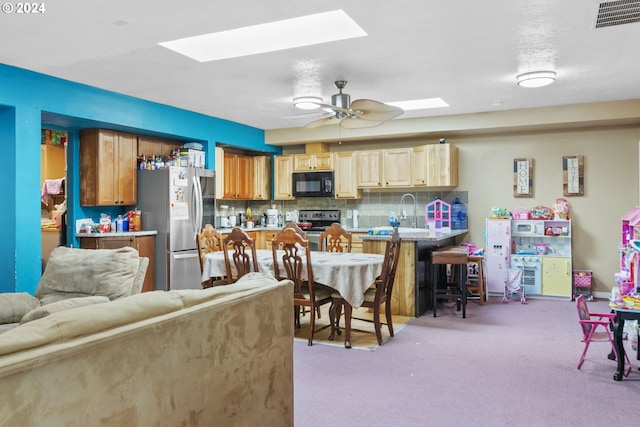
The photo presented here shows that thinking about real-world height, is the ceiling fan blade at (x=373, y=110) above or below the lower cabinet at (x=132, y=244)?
above

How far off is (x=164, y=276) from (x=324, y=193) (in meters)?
2.85

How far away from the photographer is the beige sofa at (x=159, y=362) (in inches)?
50.3

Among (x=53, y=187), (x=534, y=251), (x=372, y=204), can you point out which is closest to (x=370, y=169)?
(x=372, y=204)

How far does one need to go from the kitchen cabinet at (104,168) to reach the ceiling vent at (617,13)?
16.4ft

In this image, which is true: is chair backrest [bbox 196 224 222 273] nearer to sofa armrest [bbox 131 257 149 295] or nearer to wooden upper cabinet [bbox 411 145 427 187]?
sofa armrest [bbox 131 257 149 295]

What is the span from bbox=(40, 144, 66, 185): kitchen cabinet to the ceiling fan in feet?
13.0

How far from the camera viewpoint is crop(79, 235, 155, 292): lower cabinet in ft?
17.9

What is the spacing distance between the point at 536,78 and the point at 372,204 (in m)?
3.61

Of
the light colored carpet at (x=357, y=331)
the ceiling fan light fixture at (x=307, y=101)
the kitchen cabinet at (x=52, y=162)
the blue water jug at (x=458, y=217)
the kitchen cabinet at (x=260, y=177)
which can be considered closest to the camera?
the light colored carpet at (x=357, y=331)

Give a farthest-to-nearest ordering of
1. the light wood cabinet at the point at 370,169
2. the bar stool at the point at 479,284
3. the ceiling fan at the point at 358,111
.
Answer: the light wood cabinet at the point at 370,169 → the bar stool at the point at 479,284 → the ceiling fan at the point at 358,111

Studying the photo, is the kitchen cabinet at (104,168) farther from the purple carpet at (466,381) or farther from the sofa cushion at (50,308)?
the sofa cushion at (50,308)

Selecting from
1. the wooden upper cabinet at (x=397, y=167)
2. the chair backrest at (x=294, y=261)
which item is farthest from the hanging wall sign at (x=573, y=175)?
the chair backrest at (x=294, y=261)

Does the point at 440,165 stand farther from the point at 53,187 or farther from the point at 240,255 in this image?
the point at 53,187

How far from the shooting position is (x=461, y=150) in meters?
7.30
